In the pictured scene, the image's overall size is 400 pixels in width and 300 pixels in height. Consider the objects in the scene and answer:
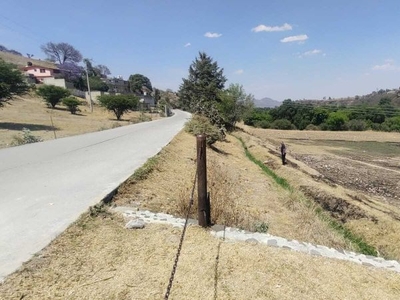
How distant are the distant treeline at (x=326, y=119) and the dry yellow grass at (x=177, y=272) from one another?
52.8m

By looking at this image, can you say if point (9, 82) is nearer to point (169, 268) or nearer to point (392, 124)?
point (169, 268)

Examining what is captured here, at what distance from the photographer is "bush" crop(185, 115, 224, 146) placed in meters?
15.7

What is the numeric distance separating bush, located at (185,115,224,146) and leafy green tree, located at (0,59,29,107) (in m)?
17.4

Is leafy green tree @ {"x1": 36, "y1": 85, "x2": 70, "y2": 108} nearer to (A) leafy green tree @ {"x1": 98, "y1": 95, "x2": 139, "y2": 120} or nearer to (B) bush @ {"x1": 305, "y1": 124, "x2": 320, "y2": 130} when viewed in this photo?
(A) leafy green tree @ {"x1": 98, "y1": 95, "x2": 139, "y2": 120}

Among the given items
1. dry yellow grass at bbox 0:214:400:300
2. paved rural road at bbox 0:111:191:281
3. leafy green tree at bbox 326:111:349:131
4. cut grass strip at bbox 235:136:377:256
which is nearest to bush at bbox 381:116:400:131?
leafy green tree at bbox 326:111:349:131

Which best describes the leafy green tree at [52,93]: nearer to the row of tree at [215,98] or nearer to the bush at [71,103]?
the bush at [71,103]

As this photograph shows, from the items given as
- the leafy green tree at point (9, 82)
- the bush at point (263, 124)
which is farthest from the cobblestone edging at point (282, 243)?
the bush at point (263, 124)

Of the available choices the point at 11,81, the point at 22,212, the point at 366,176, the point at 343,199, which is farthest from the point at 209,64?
the point at 22,212

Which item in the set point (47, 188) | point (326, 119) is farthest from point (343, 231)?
point (326, 119)

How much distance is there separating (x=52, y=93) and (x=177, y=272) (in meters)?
42.6

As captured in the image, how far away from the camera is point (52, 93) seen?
38656mm

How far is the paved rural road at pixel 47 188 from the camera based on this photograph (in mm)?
3660

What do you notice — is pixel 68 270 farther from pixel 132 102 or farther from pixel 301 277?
pixel 132 102

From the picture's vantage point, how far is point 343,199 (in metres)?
10.1
